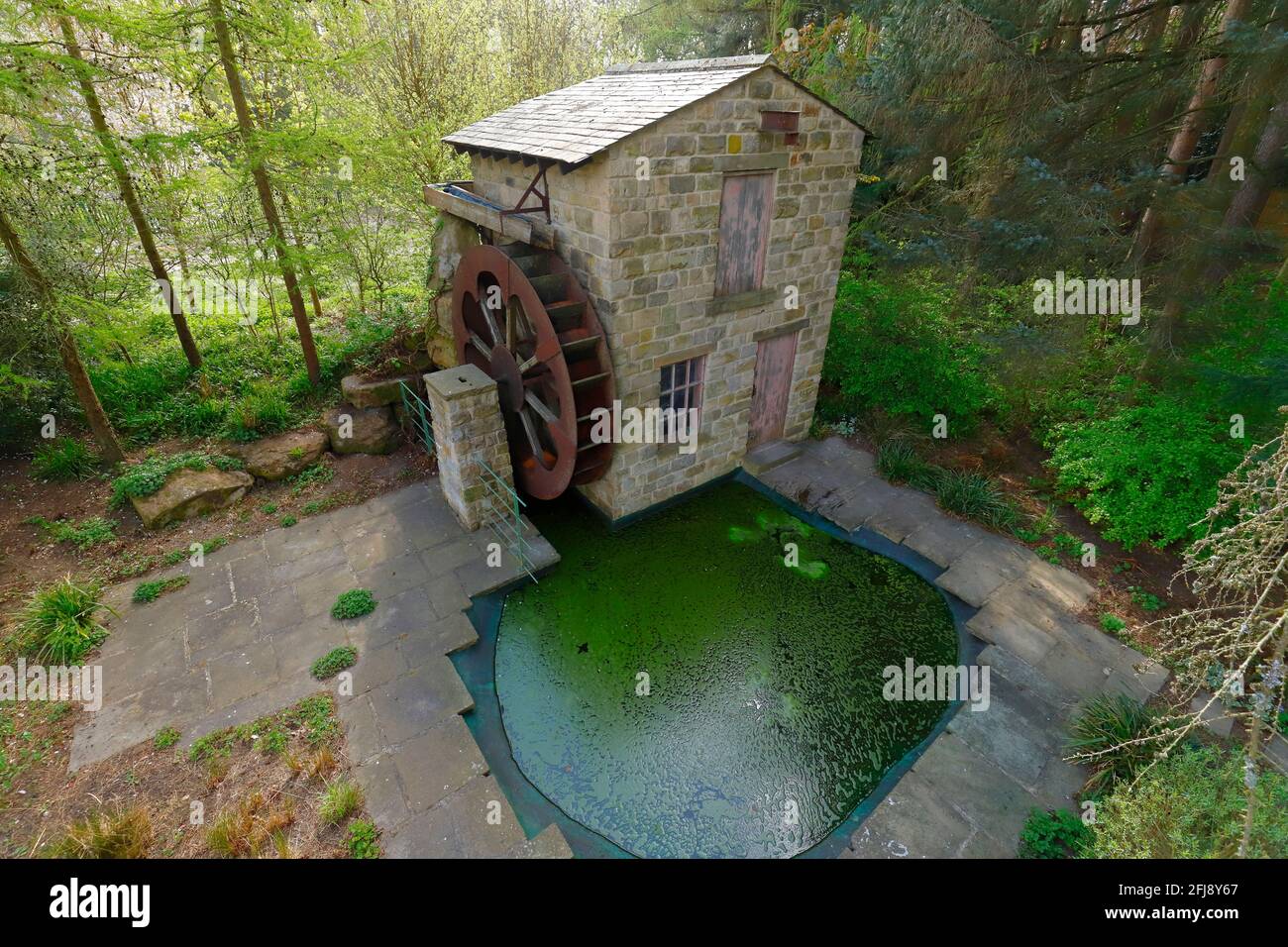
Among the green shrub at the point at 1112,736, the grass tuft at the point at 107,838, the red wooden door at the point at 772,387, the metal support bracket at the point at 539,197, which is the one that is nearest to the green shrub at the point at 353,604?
the grass tuft at the point at 107,838

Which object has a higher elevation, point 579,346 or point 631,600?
point 579,346

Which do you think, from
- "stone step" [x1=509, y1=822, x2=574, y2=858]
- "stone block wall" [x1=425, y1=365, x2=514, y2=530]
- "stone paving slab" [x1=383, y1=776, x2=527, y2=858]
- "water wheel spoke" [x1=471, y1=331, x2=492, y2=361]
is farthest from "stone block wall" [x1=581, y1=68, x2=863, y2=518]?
"stone step" [x1=509, y1=822, x2=574, y2=858]

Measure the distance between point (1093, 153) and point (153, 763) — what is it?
36.5 ft

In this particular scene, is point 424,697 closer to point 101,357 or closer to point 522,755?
point 522,755

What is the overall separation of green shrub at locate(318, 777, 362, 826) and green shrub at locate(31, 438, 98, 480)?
221 inches

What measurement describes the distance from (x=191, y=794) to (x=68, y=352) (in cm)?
515

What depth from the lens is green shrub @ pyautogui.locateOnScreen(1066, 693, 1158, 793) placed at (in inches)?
167

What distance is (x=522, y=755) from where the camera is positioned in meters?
4.57

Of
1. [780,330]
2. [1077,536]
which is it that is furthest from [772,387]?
[1077,536]

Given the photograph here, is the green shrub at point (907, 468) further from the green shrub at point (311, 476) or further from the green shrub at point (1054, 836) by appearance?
the green shrub at point (311, 476)

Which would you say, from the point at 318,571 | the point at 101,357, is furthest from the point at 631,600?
the point at 101,357

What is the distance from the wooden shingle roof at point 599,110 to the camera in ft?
16.7

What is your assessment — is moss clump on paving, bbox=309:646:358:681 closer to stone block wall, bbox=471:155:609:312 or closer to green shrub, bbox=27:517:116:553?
green shrub, bbox=27:517:116:553

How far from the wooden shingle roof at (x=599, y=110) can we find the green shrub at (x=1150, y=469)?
Result: 566 cm
